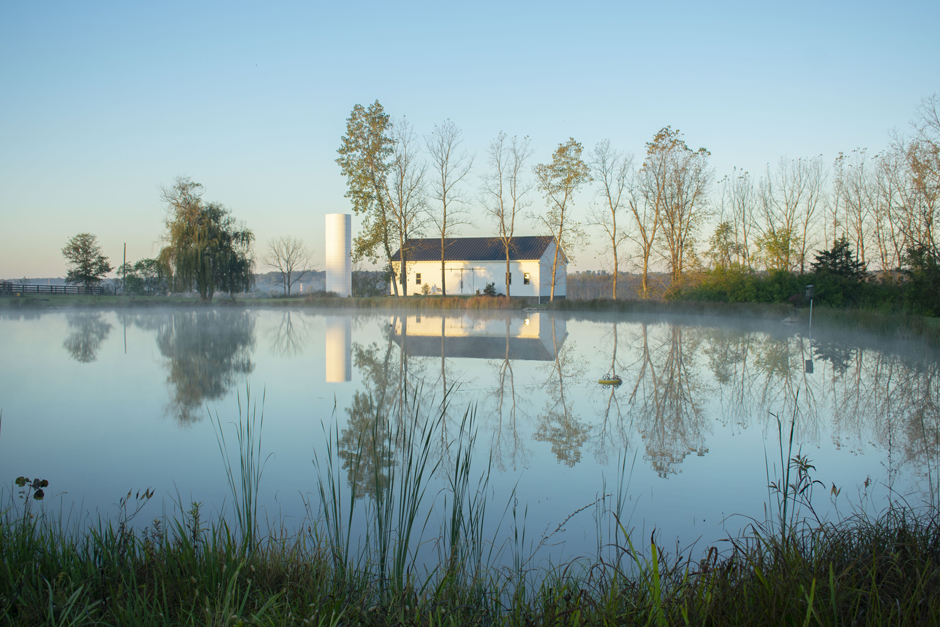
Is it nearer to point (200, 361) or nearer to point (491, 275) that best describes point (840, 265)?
point (491, 275)

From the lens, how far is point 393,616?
1.72m

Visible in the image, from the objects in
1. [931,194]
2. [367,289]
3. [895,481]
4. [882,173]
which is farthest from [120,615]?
[367,289]

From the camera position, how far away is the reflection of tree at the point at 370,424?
323 cm

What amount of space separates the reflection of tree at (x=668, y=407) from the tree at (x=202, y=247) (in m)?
22.6

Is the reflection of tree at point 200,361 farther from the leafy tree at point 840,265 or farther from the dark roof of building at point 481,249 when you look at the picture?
the dark roof of building at point 481,249

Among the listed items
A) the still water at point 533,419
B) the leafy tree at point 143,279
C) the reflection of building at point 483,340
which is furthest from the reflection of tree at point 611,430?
the leafy tree at point 143,279

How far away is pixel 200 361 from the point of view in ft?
29.2

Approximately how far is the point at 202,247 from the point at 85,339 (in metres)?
15.1

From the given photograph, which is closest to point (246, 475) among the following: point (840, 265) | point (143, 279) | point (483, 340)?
point (483, 340)

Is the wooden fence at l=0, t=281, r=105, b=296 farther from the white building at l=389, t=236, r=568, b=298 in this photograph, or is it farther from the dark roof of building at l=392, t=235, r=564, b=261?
the dark roof of building at l=392, t=235, r=564, b=261

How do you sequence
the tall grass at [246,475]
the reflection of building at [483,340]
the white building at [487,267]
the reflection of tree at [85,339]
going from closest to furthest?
1. the tall grass at [246,475]
2. the reflection of tree at [85,339]
3. the reflection of building at [483,340]
4. the white building at [487,267]

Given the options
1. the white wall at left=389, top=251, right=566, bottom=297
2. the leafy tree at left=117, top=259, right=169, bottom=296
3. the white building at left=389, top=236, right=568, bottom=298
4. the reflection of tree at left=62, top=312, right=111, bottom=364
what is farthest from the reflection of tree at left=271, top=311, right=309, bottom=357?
the leafy tree at left=117, top=259, right=169, bottom=296

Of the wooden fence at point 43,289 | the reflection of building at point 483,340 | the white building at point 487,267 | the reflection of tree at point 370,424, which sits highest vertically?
the white building at point 487,267

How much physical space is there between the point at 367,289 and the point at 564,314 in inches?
634
